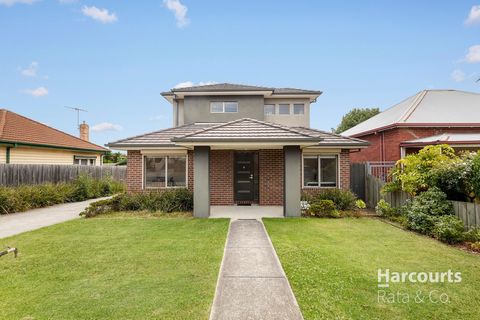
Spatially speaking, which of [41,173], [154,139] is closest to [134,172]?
[154,139]

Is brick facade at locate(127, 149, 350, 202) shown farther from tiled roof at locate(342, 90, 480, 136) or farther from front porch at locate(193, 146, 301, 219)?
tiled roof at locate(342, 90, 480, 136)

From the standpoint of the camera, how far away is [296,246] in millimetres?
5867

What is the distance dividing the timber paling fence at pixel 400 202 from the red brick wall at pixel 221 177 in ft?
21.5

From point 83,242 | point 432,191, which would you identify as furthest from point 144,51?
point 432,191

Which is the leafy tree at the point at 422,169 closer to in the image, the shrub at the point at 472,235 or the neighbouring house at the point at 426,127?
A: the shrub at the point at 472,235

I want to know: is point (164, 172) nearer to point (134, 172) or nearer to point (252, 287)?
point (134, 172)

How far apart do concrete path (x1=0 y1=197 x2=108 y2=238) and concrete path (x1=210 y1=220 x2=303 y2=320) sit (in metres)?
6.95

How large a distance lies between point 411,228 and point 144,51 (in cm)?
1873

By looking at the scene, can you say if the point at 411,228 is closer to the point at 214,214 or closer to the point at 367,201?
the point at 367,201

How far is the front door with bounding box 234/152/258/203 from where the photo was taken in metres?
11.8

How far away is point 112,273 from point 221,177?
7.52m

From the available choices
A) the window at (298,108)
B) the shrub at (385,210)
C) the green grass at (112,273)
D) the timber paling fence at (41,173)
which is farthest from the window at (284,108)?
the timber paling fence at (41,173)

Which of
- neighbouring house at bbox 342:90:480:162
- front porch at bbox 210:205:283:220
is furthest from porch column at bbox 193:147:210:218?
neighbouring house at bbox 342:90:480:162

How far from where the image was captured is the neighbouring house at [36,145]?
44.8 feet
